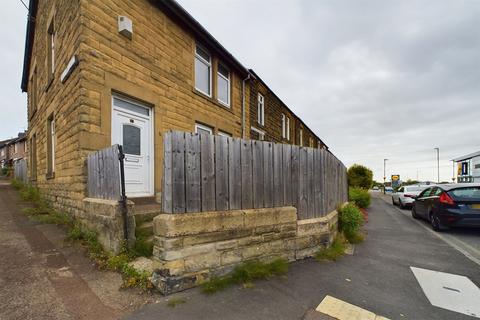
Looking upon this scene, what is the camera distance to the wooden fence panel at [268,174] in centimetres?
435

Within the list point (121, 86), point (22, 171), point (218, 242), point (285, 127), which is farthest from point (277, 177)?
point (22, 171)

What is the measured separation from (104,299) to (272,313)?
192 cm

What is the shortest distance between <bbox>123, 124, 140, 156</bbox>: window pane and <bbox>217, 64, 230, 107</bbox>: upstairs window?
166 inches

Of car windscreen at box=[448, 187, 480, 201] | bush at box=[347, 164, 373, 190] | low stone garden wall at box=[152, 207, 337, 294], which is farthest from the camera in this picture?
bush at box=[347, 164, 373, 190]

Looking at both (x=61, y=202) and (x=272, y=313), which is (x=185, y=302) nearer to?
(x=272, y=313)

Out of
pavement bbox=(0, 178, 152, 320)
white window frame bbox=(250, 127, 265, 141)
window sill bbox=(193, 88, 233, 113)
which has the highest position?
window sill bbox=(193, 88, 233, 113)

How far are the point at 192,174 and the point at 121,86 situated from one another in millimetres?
3663

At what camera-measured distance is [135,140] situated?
641 cm

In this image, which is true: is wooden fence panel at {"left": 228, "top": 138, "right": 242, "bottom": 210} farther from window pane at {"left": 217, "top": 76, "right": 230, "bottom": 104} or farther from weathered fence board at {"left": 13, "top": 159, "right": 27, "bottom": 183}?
weathered fence board at {"left": 13, "top": 159, "right": 27, "bottom": 183}

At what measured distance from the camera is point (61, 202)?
6.60 metres

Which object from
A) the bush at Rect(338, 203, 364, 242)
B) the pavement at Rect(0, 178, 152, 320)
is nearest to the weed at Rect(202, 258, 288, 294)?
the pavement at Rect(0, 178, 152, 320)

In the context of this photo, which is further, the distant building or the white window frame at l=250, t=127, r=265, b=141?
the distant building

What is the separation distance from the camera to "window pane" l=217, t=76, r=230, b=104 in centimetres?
1011

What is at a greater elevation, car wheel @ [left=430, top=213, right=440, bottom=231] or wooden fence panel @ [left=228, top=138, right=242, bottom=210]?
wooden fence panel @ [left=228, top=138, right=242, bottom=210]
